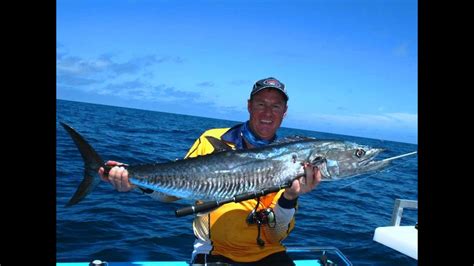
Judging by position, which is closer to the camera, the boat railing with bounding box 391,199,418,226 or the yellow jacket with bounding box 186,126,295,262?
the yellow jacket with bounding box 186,126,295,262

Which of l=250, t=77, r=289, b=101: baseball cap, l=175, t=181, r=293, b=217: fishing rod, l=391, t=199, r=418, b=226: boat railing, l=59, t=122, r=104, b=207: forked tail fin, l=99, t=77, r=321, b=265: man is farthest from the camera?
l=391, t=199, r=418, b=226: boat railing

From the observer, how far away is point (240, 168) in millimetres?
3561

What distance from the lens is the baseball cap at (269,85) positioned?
4105 millimetres

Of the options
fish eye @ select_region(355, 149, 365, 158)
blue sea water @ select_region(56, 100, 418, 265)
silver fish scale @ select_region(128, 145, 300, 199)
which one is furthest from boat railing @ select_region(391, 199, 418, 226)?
silver fish scale @ select_region(128, 145, 300, 199)

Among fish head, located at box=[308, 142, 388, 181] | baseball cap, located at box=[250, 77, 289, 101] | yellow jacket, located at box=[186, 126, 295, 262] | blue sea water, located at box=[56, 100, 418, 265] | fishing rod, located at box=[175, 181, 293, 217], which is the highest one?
baseball cap, located at box=[250, 77, 289, 101]

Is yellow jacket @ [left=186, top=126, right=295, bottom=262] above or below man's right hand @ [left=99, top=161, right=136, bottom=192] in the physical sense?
below

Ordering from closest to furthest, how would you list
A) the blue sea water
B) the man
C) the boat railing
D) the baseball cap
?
the man < the baseball cap < the boat railing < the blue sea water

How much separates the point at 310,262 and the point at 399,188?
11.0 m

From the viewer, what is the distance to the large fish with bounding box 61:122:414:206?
3.49 meters

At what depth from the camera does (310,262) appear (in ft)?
15.6

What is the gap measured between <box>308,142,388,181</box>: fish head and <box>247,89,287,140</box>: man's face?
0.69 m

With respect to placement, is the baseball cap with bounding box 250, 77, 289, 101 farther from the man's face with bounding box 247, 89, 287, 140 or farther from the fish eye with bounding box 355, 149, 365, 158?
the fish eye with bounding box 355, 149, 365, 158
